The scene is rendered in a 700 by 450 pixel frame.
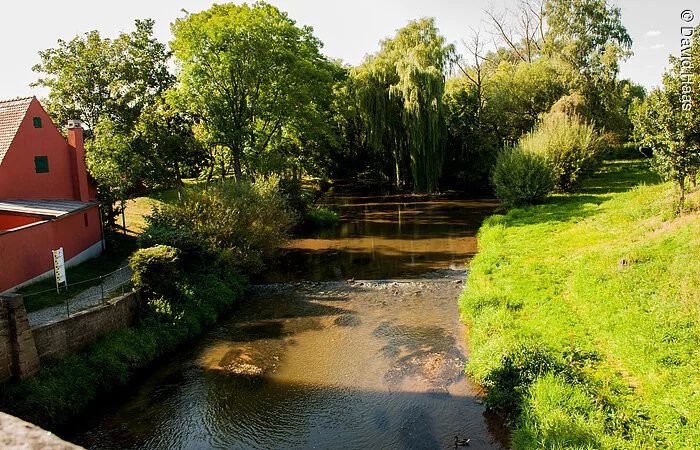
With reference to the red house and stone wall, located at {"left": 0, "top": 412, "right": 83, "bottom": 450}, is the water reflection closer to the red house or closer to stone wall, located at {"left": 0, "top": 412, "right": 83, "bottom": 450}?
the red house

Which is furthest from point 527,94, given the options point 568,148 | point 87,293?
point 87,293

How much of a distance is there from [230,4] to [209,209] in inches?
703

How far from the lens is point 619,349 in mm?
10828

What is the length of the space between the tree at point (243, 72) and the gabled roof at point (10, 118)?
11068 millimetres

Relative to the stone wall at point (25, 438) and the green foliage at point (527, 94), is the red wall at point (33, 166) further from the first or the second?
the green foliage at point (527, 94)

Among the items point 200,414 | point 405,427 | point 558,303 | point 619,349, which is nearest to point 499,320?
point 558,303

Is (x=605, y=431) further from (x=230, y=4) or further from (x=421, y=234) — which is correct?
(x=230, y=4)

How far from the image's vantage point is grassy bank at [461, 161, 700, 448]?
8.82 metres

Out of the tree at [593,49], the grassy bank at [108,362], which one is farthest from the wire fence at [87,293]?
the tree at [593,49]

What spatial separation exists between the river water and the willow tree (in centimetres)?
1848

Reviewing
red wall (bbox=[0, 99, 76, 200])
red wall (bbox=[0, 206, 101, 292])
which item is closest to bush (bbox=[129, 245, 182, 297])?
red wall (bbox=[0, 206, 101, 292])

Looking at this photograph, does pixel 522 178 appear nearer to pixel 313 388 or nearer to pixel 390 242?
pixel 390 242

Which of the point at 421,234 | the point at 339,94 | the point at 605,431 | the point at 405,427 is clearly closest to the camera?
the point at 605,431

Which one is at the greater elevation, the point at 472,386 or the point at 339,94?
the point at 339,94
